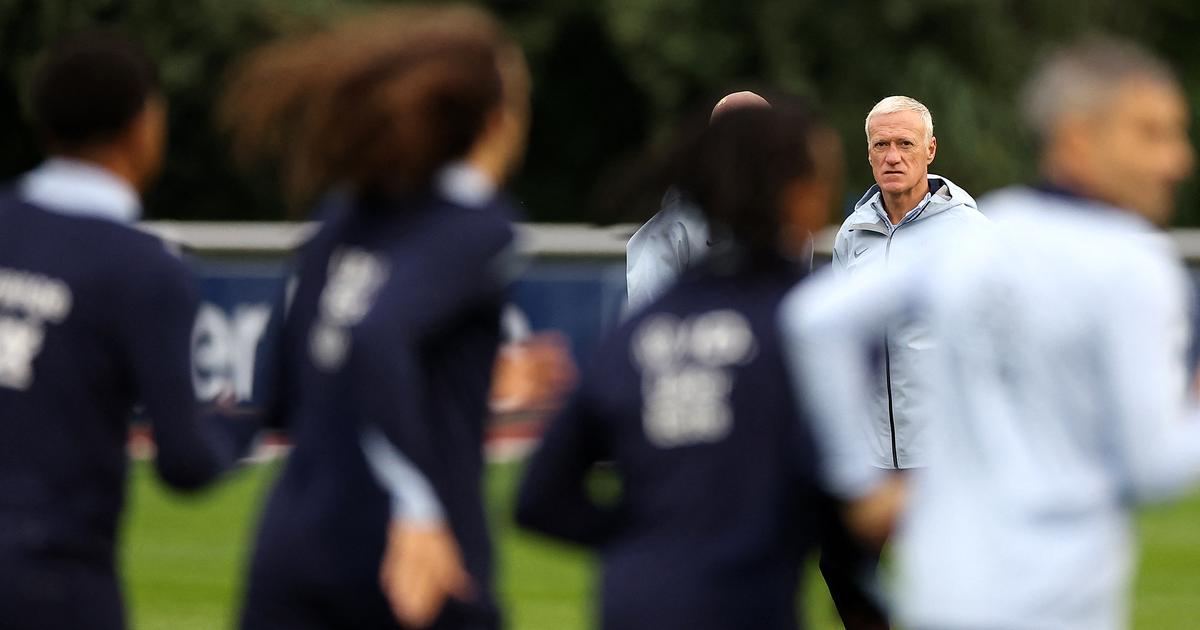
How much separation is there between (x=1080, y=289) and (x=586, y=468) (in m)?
→ 0.99

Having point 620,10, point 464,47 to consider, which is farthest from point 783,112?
point 620,10

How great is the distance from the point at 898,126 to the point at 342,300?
4.06 meters

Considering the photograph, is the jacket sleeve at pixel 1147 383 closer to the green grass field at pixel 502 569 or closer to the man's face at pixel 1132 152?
the man's face at pixel 1132 152

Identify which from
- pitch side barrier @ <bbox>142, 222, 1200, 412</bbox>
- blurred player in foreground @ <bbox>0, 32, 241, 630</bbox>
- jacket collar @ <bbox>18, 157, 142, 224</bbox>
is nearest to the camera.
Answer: blurred player in foreground @ <bbox>0, 32, 241, 630</bbox>

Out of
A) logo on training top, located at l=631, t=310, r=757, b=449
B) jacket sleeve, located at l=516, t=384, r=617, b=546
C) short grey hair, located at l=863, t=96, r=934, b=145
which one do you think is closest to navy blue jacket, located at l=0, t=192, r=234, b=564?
jacket sleeve, located at l=516, t=384, r=617, b=546

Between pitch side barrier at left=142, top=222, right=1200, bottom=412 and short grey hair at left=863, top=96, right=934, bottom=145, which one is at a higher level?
short grey hair at left=863, top=96, right=934, bottom=145

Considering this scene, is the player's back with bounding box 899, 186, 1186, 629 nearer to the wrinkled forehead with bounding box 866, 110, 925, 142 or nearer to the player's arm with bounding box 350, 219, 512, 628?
the player's arm with bounding box 350, 219, 512, 628

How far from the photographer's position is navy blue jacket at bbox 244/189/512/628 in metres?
3.65

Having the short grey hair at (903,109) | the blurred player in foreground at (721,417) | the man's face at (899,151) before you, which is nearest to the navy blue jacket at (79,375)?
the blurred player in foreground at (721,417)

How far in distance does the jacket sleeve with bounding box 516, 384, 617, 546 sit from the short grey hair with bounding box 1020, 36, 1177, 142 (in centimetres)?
94

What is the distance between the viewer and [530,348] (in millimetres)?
4184

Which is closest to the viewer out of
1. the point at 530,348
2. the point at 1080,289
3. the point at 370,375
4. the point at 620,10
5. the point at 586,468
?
the point at 1080,289

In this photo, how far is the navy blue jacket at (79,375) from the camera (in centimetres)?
402

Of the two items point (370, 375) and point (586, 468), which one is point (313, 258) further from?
point (586, 468)
